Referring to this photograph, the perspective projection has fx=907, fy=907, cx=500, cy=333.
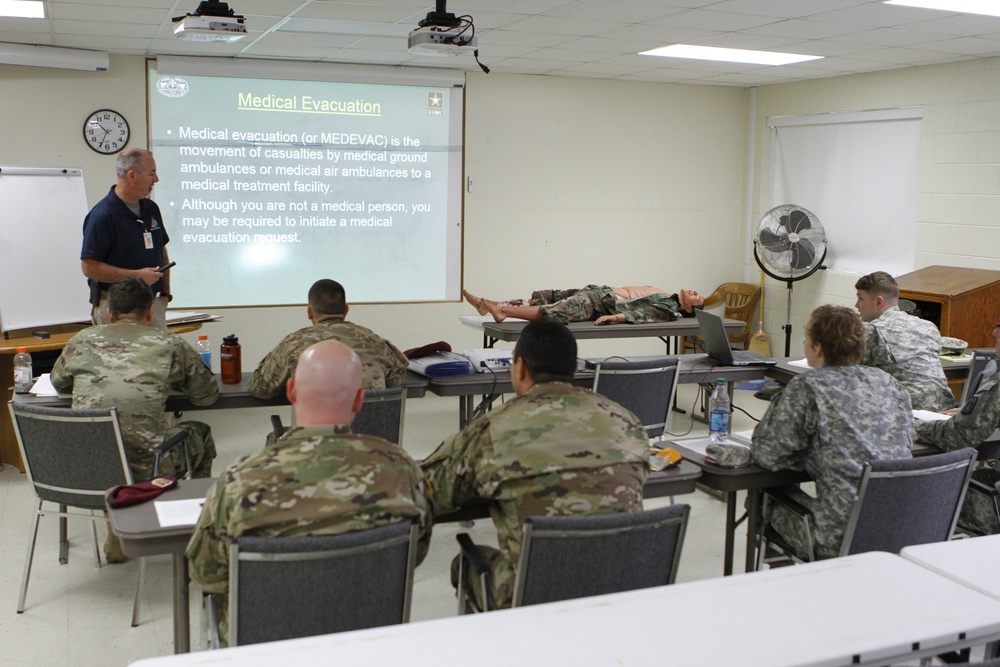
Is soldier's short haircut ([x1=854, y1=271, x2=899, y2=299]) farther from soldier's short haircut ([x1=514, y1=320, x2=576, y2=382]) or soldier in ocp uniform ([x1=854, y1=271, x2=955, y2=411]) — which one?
soldier's short haircut ([x1=514, y1=320, x2=576, y2=382])

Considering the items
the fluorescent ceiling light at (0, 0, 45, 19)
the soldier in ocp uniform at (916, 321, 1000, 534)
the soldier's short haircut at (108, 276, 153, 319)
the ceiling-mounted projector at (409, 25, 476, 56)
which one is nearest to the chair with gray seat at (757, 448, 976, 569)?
the soldier in ocp uniform at (916, 321, 1000, 534)

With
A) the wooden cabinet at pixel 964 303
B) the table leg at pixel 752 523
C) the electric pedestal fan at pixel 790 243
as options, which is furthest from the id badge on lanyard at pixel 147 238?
the wooden cabinet at pixel 964 303

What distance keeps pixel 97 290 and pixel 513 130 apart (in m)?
4.14

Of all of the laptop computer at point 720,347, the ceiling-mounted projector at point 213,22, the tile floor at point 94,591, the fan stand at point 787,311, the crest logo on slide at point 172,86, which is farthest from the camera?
the fan stand at point 787,311

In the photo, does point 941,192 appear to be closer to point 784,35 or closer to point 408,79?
point 784,35

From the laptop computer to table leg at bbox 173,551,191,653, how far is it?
10.4 feet

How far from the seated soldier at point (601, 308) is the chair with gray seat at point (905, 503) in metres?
3.29

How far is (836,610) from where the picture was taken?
5.87 ft

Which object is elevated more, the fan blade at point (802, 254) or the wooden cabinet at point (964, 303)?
the fan blade at point (802, 254)

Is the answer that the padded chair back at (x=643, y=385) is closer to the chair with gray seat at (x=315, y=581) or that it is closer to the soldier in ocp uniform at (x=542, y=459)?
the soldier in ocp uniform at (x=542, y=459)

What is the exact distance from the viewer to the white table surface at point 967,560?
1.95 meters

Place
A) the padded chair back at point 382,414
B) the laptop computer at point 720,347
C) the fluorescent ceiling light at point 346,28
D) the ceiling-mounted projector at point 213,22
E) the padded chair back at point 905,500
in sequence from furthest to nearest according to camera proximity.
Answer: the fluorescent ceiling light at point 346,28, the laptop computer at point 720,347, the ceiling-mounted projector at point 213,22, the padded chair back at point 382,414, the padded chair back at point 905,500

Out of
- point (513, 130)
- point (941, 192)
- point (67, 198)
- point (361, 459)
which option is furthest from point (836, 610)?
point (513, 130)

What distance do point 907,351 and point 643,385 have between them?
50.0 inches
